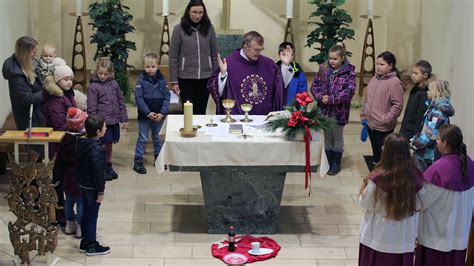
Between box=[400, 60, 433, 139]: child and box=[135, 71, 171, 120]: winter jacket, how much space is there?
2.27 metres

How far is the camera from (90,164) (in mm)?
6828

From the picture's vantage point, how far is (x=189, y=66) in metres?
9.08

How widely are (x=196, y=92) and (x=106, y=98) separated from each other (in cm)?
106

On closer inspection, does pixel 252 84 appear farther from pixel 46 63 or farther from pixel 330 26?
pixel 330 26

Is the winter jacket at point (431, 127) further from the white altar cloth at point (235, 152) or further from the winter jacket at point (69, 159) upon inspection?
the winter jacket at point (69, 159)

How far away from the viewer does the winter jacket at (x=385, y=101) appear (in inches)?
336

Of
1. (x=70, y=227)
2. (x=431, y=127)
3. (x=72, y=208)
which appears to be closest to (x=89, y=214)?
(x=72, y=208)

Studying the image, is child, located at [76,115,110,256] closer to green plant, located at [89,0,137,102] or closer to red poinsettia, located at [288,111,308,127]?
red poinsettia, located at [288,111,308,127]

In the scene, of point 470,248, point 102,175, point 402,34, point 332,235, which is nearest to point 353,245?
point 332,235

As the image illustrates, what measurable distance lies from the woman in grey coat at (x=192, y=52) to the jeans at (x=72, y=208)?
6.58 feet

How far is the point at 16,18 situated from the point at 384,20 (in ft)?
17.2

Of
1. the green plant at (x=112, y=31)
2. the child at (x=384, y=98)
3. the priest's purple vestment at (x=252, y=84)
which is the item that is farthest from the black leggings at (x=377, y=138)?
the green plant at (x=112, y=31)

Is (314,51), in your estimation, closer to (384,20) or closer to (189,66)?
(384,20)

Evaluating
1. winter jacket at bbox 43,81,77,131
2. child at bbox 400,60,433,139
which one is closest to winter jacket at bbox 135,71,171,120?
winter jacket at bbox 43,81,77,131
